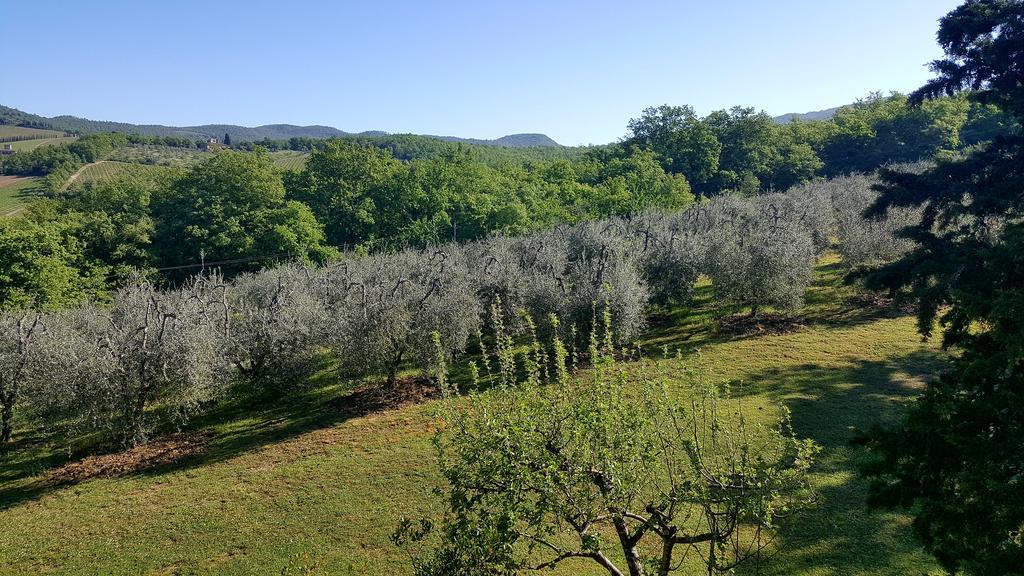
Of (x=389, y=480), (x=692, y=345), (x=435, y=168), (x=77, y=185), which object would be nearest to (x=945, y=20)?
(x=692, y=345)

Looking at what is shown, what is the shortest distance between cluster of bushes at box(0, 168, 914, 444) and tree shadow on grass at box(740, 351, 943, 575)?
17.0ft

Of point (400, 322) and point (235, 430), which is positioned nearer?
point (235, 430)

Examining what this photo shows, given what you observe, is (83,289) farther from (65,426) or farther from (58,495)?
(58,495)

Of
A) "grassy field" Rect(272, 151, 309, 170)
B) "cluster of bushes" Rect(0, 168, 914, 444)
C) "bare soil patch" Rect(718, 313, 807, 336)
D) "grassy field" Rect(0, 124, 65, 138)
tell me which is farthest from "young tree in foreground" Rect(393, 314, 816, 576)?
"grassy field" Rect(0, 124, 65, 138)

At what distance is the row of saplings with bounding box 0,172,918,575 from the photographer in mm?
6129

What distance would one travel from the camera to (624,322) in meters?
19.9

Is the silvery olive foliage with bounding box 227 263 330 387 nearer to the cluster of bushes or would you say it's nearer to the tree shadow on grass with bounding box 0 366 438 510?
the cluster of bushes

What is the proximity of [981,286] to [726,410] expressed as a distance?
783 centimetres

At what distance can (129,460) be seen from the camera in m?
16.1

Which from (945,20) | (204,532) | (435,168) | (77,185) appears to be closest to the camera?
(204,532)

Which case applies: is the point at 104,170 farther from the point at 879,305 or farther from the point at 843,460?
the point at 843,460

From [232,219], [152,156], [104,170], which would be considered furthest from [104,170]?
[232,219]

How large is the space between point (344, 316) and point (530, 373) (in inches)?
552

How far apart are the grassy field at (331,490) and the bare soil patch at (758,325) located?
4.59 feet
